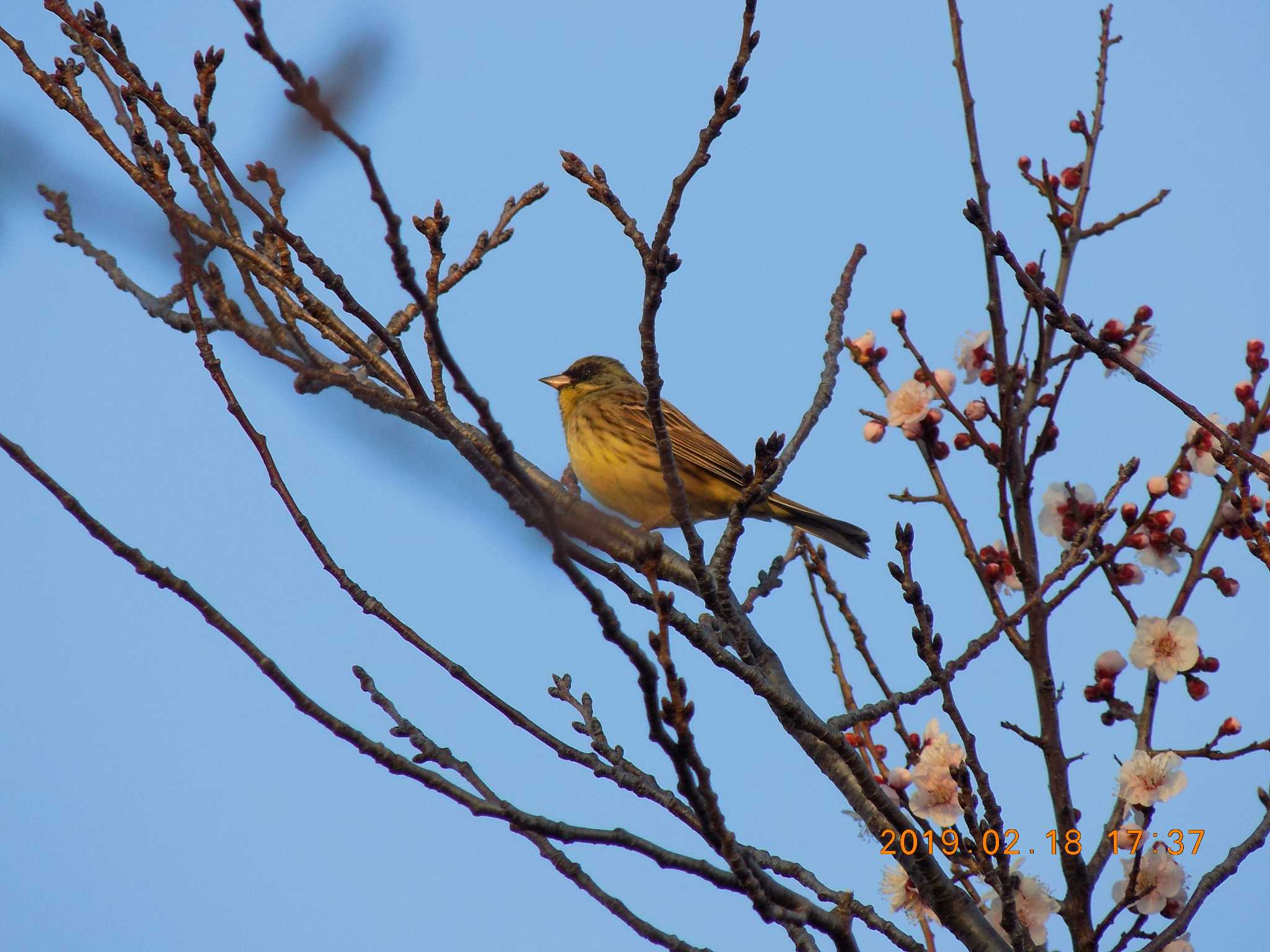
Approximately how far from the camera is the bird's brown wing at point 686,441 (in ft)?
25.4

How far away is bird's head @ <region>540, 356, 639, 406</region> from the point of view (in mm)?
8906

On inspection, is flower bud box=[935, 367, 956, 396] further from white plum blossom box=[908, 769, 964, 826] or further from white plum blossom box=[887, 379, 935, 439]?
white plum blossom box=[908, 769, 964, 826]

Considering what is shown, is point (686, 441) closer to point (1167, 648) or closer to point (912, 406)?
point (912, 406)

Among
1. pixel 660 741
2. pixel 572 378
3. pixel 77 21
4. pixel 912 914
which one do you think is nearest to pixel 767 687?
pixel 660 741

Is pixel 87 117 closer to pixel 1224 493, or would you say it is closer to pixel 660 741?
pixel 660 741

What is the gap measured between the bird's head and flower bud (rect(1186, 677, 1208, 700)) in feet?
16.1

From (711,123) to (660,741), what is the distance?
1346 mm

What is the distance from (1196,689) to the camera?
15.1 feet

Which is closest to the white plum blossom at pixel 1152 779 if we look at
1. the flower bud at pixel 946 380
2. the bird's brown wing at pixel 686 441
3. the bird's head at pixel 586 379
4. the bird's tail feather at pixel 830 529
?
the flower bud at pixel 946 380

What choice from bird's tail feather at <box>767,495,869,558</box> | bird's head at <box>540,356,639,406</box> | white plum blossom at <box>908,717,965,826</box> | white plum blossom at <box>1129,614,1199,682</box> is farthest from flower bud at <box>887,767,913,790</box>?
bird's head at <box>540,356,639,406</box>

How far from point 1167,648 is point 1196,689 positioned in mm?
237

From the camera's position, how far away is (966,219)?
380 centimetres

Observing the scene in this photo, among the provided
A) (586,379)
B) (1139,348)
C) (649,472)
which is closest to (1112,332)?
(1139,348)
